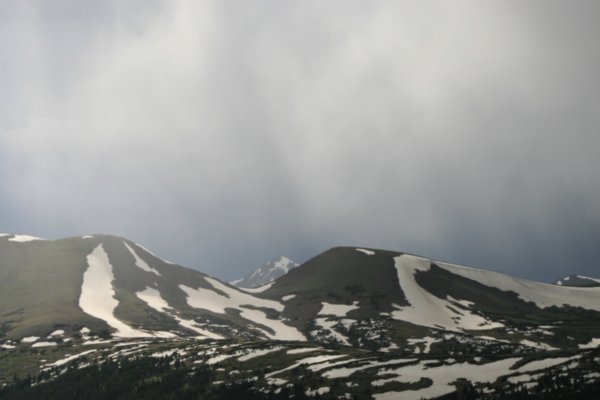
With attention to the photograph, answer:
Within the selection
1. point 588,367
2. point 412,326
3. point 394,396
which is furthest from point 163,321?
point 588,367

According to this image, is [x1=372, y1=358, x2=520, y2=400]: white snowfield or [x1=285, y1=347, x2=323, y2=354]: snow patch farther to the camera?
[x1=285, y1=347, x2=323, y2=354]: snow patch

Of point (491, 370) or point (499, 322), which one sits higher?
point (491, 370)

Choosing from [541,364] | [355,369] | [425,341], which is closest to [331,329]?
[425,341]

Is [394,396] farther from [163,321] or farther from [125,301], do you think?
[125,301]

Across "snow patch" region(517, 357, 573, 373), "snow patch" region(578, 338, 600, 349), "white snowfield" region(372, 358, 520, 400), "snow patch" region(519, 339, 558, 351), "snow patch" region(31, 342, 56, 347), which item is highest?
"snow patch" region(517, 357, 573, 373)

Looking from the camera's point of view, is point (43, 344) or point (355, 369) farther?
point (43, 344)

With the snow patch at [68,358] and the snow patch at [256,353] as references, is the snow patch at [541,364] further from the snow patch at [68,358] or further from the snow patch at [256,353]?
the snow patch at [68,358]

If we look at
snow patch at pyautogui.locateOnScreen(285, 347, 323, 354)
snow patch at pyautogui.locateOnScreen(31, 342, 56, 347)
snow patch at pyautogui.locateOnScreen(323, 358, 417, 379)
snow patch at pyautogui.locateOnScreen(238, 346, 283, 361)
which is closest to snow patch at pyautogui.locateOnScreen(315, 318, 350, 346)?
snow patch at pyautogui.locateOnScreen(285, 347, 323, 354)

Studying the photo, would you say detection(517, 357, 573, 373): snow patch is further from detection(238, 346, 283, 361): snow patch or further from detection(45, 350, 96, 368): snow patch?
detection(45, 350, 96, 368): snow patch

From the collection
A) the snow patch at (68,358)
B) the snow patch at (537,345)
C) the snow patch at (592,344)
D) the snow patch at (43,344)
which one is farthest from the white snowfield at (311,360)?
the snow patch at (592,344)

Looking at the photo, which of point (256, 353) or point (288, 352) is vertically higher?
point (288, 352)

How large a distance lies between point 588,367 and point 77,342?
127 m

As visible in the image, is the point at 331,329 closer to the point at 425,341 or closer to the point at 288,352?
the point at 425,341

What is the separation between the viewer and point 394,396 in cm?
5647
